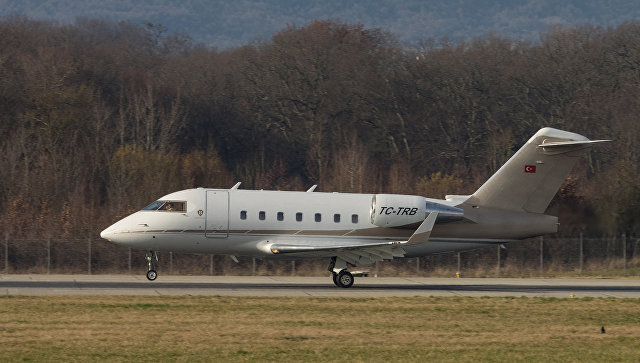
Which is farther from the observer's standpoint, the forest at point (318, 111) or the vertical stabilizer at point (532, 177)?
the forest at point (318, 111)

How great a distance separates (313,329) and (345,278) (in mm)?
12109

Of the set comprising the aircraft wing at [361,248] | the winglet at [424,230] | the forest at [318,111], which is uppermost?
the forest at [318,111]

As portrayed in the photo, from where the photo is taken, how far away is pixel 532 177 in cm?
3656

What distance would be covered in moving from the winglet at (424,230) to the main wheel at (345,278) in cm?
274

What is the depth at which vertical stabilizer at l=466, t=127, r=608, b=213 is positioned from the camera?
3647cm

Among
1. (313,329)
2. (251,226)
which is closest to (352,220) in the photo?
(251,226)

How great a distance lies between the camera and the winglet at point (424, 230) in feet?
112

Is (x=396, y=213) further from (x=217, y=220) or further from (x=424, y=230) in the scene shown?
(x=217, y=220)

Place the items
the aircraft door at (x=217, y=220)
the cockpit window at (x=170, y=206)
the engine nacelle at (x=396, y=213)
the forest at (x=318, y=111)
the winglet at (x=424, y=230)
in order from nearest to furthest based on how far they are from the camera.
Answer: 1. the winglet at (x=424, y=230)
2. the aircraft door at (x=217, y=220)
3. the cockpit window at (x=170, y=206)
4. the engine nacelle at (x=396, y=213)
5. the forest at (x=318, y=111)

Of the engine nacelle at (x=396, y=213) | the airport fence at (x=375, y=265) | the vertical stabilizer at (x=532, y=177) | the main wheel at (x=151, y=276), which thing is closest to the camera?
the engine nacelle at (x=396, y=213)

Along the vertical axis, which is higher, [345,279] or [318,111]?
[318,111]

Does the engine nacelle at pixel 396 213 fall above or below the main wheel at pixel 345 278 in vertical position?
above

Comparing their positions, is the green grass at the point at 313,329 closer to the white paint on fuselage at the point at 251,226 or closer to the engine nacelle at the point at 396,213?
the engine nacelle at the point at 396,213

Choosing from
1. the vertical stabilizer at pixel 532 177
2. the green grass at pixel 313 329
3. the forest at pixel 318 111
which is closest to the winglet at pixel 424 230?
the vertical stabilizer at pixel 532 177
